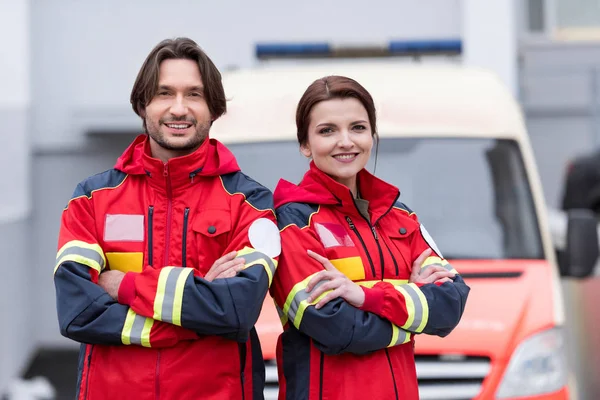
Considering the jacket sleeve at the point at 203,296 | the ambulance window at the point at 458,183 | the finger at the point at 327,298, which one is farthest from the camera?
the ambulance window at the point at 458,183

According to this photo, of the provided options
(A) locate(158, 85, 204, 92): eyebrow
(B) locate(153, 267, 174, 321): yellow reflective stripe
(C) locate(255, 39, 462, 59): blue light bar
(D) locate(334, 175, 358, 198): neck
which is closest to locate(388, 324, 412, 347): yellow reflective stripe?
(D) locate(334, 175, 358, 198): neck

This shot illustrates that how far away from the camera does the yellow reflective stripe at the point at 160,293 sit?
2791mm

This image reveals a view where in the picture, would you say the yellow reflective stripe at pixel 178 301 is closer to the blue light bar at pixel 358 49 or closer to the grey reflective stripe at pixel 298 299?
the grey reflective stripe at pixel 298 299

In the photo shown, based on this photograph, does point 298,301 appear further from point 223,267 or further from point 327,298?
point 223,267

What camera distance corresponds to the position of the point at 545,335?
13.3ft

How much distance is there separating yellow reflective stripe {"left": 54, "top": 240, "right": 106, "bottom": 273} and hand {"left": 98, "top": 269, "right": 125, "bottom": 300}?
0.03m

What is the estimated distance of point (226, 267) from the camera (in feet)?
9.49

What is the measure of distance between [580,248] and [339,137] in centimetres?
210

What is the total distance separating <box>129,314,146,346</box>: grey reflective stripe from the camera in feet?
9.23

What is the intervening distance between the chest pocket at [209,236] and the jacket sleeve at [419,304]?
441 millimetres

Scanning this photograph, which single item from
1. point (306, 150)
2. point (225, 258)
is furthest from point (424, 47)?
point (225, 258)

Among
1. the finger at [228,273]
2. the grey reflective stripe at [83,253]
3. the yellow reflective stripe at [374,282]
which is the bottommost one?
the yellow reflective stripe at [374,282]

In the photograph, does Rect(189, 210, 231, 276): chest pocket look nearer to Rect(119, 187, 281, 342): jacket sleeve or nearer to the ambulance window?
Rect(119, 187, 281, 342): jacket sleeve

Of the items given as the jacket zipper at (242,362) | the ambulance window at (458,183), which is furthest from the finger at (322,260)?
the ambulance window at (458,183)
